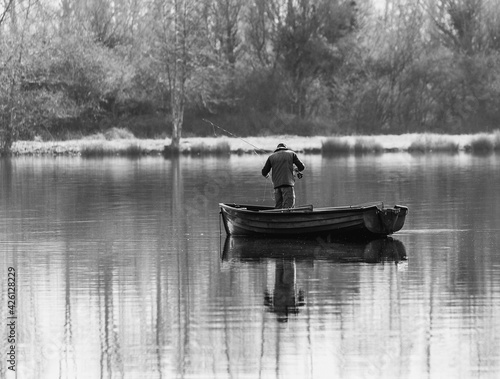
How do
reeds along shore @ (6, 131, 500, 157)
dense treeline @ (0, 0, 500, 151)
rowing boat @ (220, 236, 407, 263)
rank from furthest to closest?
dense treeline @ (0, 0, 500, 151), reeds along shore @ (6, 131, 500, 157), rowing boat @ (220, 236, 407, 263)

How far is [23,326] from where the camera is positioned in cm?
1482

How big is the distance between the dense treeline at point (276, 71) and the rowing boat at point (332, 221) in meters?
43.0

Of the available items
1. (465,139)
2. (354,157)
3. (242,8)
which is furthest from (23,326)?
(242,8)

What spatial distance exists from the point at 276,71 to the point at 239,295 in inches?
2296

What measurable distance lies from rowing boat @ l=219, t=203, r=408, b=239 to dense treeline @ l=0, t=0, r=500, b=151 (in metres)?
43.0

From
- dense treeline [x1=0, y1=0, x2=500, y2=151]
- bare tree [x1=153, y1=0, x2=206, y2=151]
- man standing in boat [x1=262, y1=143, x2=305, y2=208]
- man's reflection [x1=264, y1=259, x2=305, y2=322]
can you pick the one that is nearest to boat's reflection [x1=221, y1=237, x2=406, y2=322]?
man's reflection [x1=264, y1=259, x2=305, y2=322]

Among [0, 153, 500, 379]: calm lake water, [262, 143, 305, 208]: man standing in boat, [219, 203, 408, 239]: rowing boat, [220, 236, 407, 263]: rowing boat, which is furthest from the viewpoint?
[262, 143, 305, 208]: man standing in boat

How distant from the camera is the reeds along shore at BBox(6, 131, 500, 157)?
5947 cm

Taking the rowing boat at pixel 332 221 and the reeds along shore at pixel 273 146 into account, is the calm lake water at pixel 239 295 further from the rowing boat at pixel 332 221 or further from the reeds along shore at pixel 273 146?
the reeds along shore at pixel 273 146

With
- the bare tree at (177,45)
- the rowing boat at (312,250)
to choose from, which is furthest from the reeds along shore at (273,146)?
the rowing boat at (312,250)

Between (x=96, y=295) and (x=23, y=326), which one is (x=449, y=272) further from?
(x=23, y=326)

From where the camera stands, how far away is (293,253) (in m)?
21.3

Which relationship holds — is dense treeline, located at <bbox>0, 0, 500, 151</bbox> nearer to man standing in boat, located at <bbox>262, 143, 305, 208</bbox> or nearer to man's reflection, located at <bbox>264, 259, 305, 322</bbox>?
man standing in boat, located at <bbox>262, 143, 305, 208</bbox>

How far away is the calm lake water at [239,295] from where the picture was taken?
12.9 m
